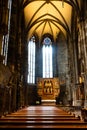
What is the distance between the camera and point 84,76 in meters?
17.6

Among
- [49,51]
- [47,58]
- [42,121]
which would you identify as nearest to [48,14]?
[49,51]

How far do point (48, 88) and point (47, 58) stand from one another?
19.5ft

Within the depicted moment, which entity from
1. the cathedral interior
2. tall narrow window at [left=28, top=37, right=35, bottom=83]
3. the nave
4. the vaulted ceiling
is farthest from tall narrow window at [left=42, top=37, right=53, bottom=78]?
the nave

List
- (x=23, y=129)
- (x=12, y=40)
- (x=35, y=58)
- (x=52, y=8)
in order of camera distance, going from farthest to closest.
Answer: (x=35, y=58) → (x=52, y=8) → (x=12, y=40) → (x=23, y=129)

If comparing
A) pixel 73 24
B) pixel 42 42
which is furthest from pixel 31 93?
pixel 73 24

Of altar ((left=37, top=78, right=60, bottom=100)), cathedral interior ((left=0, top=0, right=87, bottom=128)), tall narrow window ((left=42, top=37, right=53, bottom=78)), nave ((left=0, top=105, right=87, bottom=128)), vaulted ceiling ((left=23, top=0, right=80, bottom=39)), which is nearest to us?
nave ((left=0, top=105, right=87, bottom=128))

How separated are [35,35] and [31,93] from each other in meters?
9.09

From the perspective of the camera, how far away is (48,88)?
24734 mm

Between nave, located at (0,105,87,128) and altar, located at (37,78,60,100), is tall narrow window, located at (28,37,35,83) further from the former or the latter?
nave, located at (0,105,87,128)

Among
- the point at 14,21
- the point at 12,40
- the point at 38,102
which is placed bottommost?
the point at 38,102

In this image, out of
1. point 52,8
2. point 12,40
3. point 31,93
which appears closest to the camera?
point 12,40

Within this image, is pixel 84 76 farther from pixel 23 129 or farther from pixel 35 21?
pixel 23 129

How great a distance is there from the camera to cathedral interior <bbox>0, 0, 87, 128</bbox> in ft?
59.1

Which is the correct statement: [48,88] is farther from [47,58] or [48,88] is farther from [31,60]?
[47,58]
